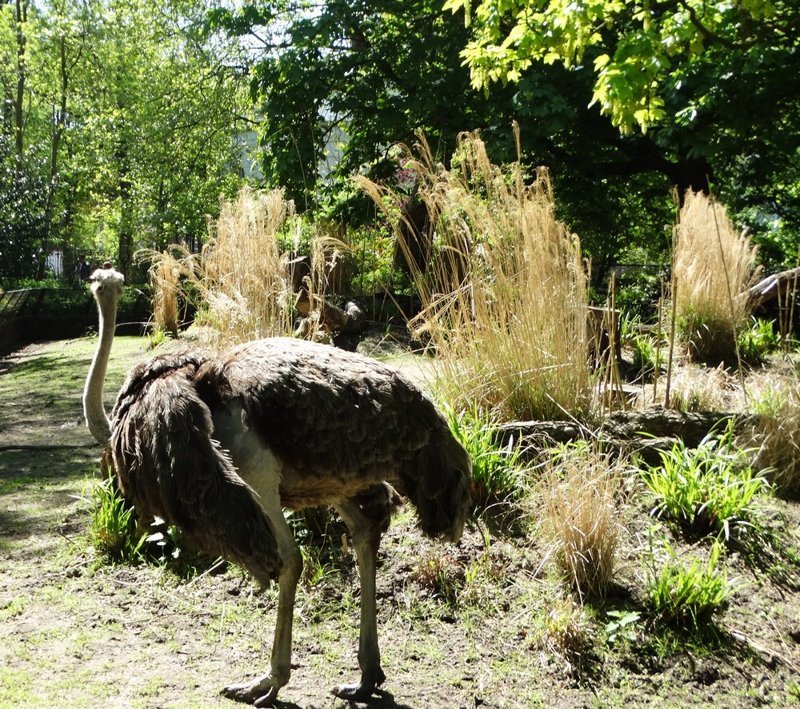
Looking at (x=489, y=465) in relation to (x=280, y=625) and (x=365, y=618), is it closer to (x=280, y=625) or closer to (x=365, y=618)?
(x=365, y=618)

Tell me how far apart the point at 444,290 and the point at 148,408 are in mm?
2691

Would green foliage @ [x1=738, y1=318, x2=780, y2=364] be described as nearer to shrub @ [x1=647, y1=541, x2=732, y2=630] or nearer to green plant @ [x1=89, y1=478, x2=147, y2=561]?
shrub @ [x1=647, y1=541, x2=732, y2=630]

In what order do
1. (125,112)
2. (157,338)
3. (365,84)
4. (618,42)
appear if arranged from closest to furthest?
(618,42) < (157,338) < (365,84) < (125,112)

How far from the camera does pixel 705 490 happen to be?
408 cm

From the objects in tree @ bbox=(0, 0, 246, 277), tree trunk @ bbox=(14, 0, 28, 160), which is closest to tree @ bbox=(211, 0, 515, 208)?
tree @ bbox=(0, 0, 246, 277)

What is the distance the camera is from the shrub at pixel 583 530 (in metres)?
3.60

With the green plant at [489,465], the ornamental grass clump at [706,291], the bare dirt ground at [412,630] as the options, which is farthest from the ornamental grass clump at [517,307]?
the ornamental grass clump at [706,291]

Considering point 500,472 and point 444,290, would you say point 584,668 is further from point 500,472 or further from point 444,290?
point 444,290

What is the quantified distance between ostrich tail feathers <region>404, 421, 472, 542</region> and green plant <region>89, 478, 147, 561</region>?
5.57 ft

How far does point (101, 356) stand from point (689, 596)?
2545 mm

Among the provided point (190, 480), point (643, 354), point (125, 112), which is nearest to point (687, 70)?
point (643, 354)

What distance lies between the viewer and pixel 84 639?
348 centimetres

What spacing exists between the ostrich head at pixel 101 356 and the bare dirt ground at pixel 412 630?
2.61ft

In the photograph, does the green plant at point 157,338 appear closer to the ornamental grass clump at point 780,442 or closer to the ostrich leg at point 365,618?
the ornamental grass clump at point 780,442
